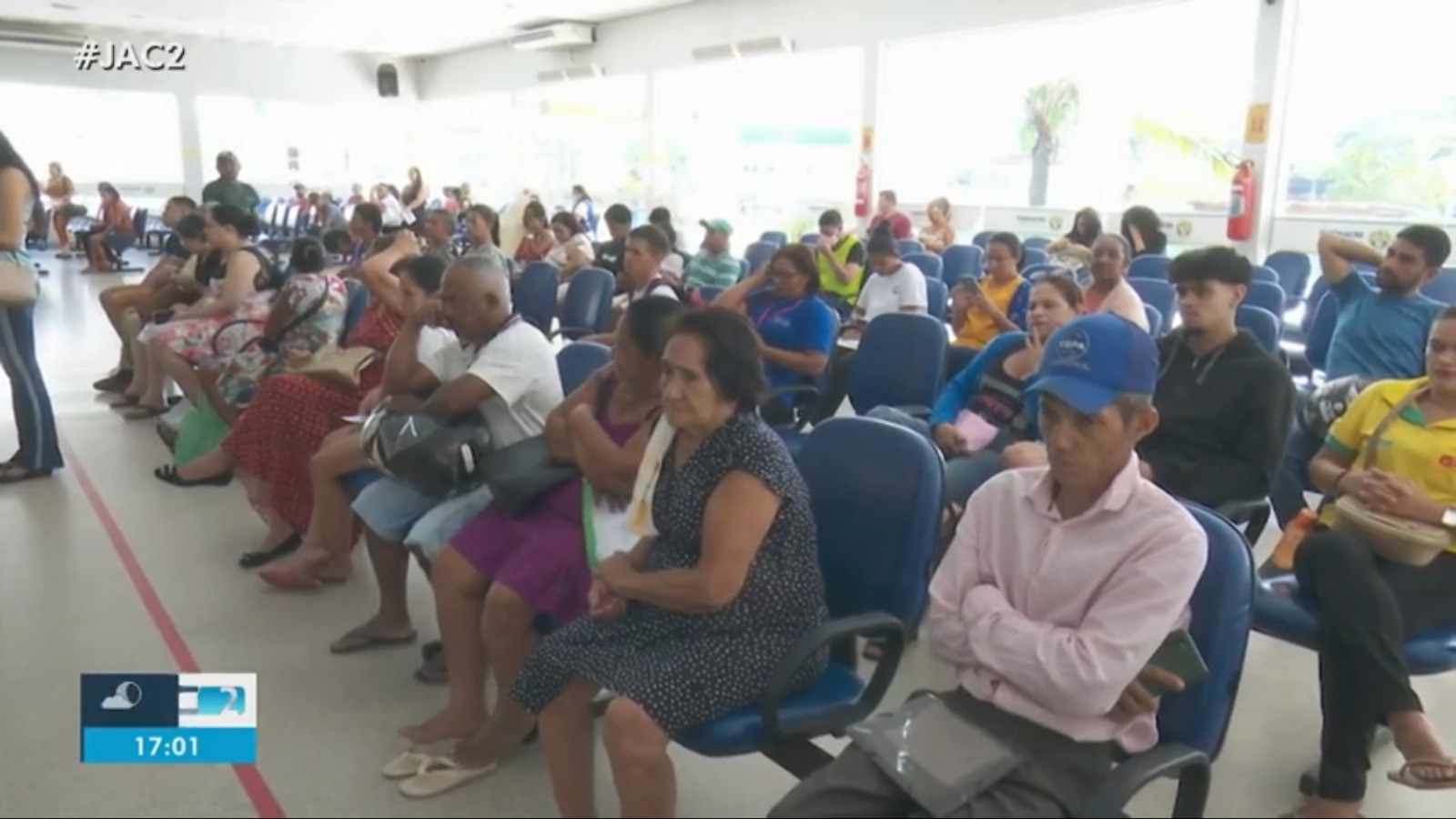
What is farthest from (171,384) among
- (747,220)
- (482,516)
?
(747,220)

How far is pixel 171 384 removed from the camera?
5961mm

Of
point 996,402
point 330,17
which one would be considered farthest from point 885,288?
point 330,17

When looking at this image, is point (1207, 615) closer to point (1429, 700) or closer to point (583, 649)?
point (583, 649)

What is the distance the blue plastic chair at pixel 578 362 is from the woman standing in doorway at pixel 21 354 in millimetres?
2493

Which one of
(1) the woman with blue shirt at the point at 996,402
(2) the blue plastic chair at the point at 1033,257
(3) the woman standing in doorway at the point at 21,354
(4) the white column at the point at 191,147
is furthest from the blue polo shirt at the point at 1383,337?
(4) the white column at the point at 191,147

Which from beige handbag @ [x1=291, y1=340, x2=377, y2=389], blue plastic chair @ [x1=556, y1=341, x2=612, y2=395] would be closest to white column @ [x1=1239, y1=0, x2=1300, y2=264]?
blue plastic chair @ [x1=556, y1=341, x2=612, y2=395]

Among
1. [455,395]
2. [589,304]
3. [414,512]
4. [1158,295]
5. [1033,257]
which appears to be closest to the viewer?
[455,395]

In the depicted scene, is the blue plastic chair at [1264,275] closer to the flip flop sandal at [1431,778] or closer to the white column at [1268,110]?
the white column at [1268,110]

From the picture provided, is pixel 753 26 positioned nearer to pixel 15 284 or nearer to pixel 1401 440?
pixel 15 284

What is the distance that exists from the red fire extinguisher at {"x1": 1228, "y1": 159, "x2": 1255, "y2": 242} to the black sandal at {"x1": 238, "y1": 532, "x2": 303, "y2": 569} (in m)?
6.84

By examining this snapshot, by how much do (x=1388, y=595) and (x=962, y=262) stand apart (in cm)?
517

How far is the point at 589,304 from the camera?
575 cm

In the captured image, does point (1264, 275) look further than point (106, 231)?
No

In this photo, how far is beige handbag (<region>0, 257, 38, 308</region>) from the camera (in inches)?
164
